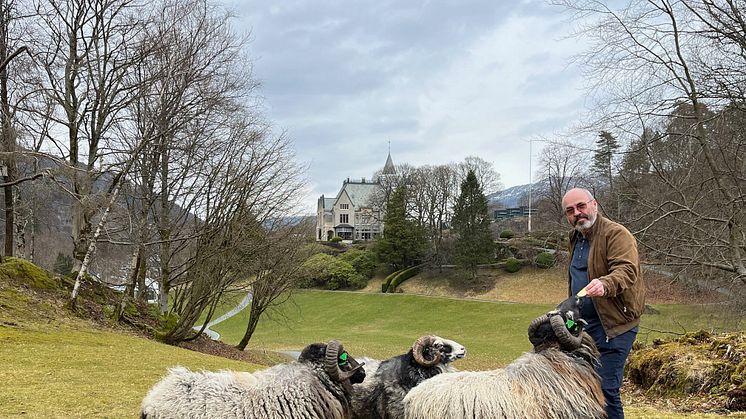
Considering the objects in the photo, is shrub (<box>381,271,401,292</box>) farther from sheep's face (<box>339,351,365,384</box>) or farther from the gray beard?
the gray beard

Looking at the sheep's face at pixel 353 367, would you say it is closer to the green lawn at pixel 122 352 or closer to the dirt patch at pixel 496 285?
the green lawn at pixel 122 352

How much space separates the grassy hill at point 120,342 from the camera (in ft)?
27.0

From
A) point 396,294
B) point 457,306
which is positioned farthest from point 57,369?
point 396,294

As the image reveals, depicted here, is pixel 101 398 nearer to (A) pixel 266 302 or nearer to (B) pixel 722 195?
(B) pixel 722 195

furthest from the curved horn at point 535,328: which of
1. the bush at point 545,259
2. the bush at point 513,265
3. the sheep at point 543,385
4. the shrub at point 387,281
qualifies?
the shrub at point 387,281

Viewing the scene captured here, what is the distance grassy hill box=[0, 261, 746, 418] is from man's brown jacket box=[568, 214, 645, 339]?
4.22 metres

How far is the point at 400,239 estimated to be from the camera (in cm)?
6062

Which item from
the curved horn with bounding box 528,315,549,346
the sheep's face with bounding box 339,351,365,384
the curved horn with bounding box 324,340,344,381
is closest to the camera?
the curved horn with bounding box 528,315,549,346

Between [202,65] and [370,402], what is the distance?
18.8m

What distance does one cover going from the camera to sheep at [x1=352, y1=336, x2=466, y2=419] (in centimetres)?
620

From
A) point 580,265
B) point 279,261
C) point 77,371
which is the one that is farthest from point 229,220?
point 580,265

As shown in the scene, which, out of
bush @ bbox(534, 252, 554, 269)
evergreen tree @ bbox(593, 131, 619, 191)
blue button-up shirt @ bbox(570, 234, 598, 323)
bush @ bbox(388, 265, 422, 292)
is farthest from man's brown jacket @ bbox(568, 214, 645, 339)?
Result: bush @ bbox(388, 265, 422, 292)

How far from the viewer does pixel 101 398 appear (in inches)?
324

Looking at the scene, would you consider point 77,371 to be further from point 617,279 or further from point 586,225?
point 617,279
